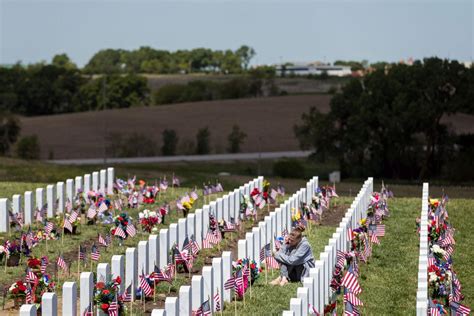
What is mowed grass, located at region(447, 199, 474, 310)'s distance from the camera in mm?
24516

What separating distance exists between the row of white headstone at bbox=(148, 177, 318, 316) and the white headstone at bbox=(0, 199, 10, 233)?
6426 millimetres

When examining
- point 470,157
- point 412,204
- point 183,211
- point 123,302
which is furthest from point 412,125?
point 123,302

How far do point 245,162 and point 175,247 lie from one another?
5614cm

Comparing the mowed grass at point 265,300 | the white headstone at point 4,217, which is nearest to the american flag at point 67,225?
the white headstone at point 4,217

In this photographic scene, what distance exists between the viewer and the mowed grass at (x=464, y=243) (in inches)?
965

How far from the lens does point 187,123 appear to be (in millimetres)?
112125

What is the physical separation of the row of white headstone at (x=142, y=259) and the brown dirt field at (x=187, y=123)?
58283 millimetres

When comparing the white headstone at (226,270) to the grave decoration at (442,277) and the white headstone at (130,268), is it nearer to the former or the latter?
the white headstone at (130,268)

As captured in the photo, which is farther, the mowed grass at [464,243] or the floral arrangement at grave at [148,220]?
the floral arrangement at grave at [148,220]

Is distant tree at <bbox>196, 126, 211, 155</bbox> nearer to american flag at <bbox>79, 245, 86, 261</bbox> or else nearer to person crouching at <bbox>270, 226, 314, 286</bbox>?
american flag at <bbox>79, 245, 86, 261</bbox>

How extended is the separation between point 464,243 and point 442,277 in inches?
287

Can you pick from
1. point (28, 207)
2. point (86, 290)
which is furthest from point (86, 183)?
point (86, 290)

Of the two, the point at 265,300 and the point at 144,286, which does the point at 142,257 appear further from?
the point at 265,300

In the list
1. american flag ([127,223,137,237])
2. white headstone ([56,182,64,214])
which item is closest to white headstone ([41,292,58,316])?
american flag ([127,223,137,237])
